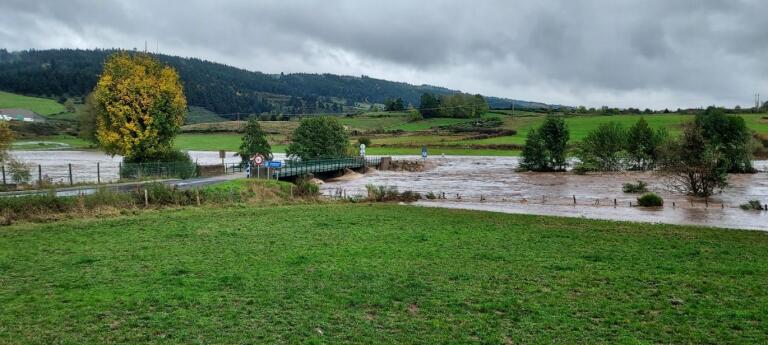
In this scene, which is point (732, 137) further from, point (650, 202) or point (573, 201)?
point (573, 201)

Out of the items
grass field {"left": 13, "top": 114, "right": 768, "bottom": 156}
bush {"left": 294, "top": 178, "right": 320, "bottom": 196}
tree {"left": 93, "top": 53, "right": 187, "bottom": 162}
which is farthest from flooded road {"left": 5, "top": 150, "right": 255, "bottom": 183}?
grass field {"left": 13, "top": 114, "right": 768, "bottom": 156}

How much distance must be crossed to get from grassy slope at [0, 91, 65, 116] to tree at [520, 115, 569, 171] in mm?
155327

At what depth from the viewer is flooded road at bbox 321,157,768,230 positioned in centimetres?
3259

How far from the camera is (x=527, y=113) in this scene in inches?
6865

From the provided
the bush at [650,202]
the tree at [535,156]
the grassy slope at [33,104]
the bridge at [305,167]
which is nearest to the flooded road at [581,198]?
the bush at [650,202]

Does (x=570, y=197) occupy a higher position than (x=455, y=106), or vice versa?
(x=455, y=106)

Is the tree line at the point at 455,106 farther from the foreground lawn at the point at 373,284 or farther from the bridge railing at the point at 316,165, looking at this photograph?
the foreground lawn at the point at 373,284

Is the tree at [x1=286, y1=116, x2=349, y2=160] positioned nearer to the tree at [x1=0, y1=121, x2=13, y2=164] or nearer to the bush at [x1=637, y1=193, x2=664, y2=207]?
the tree at [x1=0, y1=121, x2=13, y2=164]

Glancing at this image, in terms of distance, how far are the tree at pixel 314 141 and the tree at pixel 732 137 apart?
5373 cm

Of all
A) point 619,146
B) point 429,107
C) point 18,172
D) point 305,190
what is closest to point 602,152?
point 619,146

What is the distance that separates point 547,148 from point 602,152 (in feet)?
29.1

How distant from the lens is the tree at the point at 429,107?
596 ft

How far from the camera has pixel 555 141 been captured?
3398 inches

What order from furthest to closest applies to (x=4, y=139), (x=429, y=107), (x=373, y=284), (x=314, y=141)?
(x=429, y=107), (x=314, y=141), (x=4, y=139), (x=373, y=284)
